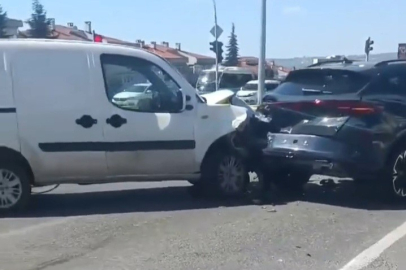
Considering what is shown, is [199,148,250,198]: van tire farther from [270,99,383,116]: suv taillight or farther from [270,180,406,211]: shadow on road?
[270,99,383,116]: suv taillight

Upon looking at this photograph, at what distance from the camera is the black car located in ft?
29.5

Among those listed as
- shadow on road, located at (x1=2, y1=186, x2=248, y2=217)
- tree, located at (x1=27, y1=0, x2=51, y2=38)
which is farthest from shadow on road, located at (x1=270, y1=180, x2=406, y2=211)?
tree, located at (x1=27, y1=0, x2=51, y2=38)

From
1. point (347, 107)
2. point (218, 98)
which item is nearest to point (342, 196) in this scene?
point (347, 107)

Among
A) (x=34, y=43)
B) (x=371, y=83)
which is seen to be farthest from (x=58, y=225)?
(x=371, y=83)

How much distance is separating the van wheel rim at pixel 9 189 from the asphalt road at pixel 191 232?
0.69 ft

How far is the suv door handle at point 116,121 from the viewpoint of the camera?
348 inches

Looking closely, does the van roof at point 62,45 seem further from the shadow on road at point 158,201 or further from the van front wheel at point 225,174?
the shadow on road at point 158,201

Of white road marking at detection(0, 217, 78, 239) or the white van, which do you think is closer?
white road marking at detection(0, 217, 78, 239)

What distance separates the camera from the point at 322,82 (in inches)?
378

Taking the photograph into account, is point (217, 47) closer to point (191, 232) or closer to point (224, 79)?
point (224, 79)

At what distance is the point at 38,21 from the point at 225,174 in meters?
42.9

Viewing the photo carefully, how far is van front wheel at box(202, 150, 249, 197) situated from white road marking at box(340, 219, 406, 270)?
2172 millimetres

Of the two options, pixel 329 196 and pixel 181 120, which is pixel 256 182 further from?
pixel 181 120

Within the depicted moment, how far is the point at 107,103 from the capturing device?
8.86 metres
